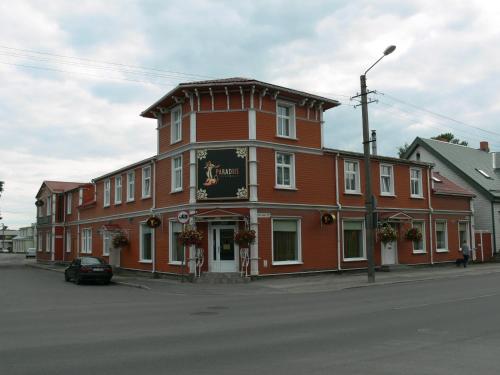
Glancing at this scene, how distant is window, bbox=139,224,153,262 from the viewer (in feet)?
92.7

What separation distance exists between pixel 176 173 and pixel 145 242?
17.9 feet

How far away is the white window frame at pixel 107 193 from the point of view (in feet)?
116

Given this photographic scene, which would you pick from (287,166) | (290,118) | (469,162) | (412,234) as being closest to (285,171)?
(287,166)

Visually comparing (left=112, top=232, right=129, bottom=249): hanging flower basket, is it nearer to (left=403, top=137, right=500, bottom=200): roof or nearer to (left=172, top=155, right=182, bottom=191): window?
(left=172, top=155, right=182, bottom=191): window

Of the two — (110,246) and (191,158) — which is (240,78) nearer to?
(191,158)

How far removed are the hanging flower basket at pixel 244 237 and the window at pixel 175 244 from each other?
3922 millimetres

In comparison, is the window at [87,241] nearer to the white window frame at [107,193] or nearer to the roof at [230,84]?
the white window frame at [107,193]

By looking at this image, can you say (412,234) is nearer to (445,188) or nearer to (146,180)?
(445,188)

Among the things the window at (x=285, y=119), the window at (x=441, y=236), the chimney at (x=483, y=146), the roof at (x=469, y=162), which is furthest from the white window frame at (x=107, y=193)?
the chimney at (x=483, y=146)

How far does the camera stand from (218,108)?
24.0 metres

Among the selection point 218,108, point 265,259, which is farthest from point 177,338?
point 218,108

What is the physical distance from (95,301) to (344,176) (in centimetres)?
1546

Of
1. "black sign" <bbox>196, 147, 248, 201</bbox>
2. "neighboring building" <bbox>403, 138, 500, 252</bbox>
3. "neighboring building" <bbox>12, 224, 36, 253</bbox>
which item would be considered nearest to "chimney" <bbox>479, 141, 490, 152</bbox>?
"neighboring building" <bbox>403, 138, 500, 252</bbox>

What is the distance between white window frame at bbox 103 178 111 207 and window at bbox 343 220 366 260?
16824mm
